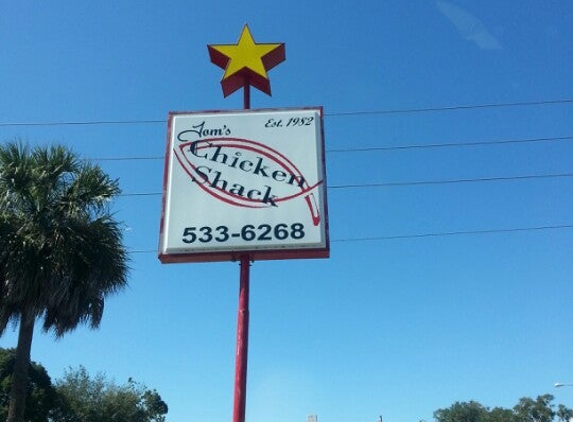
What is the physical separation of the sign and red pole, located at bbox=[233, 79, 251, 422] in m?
0.32

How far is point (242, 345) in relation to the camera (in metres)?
8.53

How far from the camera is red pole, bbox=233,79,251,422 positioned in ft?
26.6

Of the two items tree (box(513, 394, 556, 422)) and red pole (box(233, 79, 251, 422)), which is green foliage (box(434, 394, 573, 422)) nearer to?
tree (box(513, 394, 556, 422))

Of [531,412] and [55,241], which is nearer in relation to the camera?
[55,241]

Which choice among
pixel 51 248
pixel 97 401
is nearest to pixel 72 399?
pixel 97 401

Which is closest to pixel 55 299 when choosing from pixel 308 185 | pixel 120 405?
pixel 308 185

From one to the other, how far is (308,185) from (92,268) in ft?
22.0

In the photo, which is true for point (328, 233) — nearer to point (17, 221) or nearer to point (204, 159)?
point (204, 159)

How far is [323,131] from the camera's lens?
1042 cm

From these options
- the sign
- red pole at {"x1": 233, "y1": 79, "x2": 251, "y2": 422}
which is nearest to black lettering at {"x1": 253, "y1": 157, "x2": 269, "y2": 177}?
the sign

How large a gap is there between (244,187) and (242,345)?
100 inches

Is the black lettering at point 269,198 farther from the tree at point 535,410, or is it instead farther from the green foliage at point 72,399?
the tree at point 535,410

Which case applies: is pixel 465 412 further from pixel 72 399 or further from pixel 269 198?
pixel 269 198

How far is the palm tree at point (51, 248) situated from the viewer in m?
13.4
